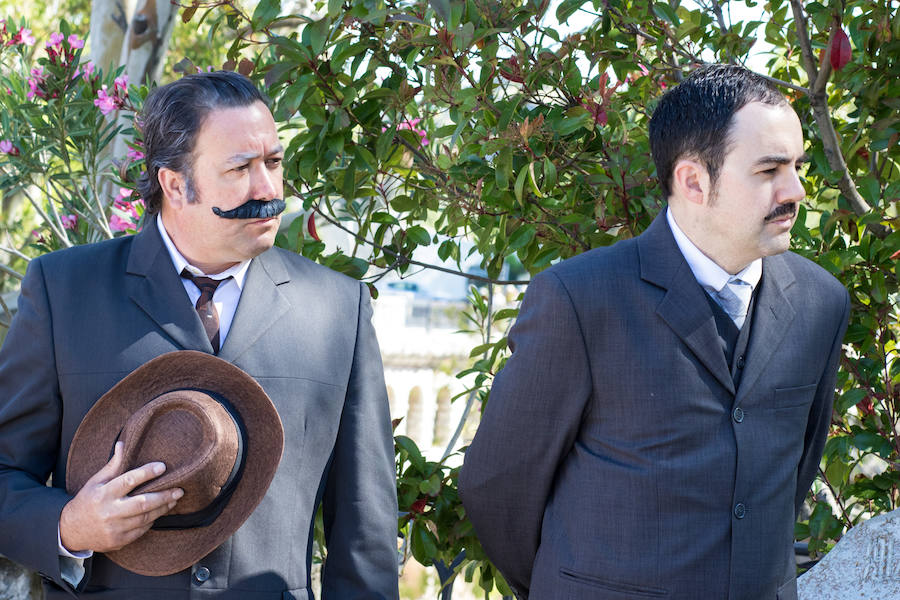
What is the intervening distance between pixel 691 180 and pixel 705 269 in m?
0.19

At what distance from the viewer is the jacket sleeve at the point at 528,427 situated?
192 centimetres

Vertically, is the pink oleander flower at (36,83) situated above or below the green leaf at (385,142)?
Answer: above

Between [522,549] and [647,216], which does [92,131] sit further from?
[522,549]

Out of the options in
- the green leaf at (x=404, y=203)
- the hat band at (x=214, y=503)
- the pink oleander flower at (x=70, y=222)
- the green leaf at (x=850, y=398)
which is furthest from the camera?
the pink oleander flower at (x=70, y=222)

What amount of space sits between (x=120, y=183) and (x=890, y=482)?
8.53 feet

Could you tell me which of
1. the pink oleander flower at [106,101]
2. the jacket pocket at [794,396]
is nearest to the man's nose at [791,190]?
the jacket pocket at [794,396]

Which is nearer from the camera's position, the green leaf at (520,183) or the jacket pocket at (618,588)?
the jacket pocket at (618,588)

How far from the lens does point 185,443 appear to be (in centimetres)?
178

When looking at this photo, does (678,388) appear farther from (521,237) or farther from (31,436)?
(31,436)

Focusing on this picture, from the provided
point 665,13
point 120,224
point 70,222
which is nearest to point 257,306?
point 665,13

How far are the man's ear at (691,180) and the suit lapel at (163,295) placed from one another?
1.01 meters

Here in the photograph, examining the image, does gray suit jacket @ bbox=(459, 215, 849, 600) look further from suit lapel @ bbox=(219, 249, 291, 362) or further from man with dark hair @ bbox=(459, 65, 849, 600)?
suit lapel @ bbox=(219, 249, 291, 362)

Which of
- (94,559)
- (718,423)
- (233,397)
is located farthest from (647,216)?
(94,559)

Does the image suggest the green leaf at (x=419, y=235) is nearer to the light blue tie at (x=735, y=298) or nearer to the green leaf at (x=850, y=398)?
the light blue tie at (x=735, y=298)
